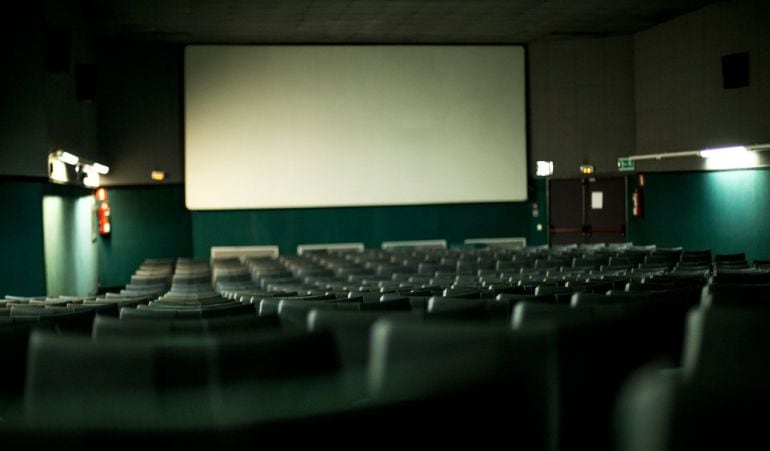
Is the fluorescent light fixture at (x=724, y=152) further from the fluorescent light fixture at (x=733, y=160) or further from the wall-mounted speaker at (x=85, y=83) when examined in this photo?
the wall-mounted speaker at (x=85, y=83)

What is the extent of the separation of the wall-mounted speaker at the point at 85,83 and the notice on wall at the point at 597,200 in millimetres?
14360

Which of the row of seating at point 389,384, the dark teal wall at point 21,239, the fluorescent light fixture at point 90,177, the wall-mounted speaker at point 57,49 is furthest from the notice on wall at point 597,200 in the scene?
the row of seating at point 389,384

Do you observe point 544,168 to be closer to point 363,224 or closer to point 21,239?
point 363,224

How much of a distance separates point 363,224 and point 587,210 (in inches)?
262

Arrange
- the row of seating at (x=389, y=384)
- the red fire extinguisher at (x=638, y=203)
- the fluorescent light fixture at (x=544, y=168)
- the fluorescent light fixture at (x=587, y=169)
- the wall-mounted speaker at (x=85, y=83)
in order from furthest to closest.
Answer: the fluorescent light fixture at (x=544, y=168) → the fluorescent light fixture at (x=587, y=169) → the red fire extinguisher at (x=638, y=203) → the wall-mounted speaker at (x=85, y=83) → the row of seating at (x=389, y=384)

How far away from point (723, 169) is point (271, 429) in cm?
2077

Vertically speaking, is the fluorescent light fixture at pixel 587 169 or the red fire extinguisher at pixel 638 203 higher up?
the fluorescent light fixture at pixel 587 169

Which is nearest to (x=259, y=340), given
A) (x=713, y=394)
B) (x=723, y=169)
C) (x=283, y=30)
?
(x=713, y=394)

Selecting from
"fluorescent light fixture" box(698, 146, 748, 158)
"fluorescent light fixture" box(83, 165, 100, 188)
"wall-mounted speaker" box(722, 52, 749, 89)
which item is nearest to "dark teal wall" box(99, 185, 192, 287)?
"fluorescent light fixture" box(83, 165, 100, 188)

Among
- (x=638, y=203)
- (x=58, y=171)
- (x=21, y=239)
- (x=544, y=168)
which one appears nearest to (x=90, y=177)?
(x=58, y=171)

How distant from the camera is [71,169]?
A: 690 inches

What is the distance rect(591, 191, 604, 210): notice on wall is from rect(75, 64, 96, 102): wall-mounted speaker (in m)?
14.4

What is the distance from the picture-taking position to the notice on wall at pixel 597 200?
82.1ft

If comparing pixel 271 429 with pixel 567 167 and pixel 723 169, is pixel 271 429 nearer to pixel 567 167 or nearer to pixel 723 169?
pixel 723 169
